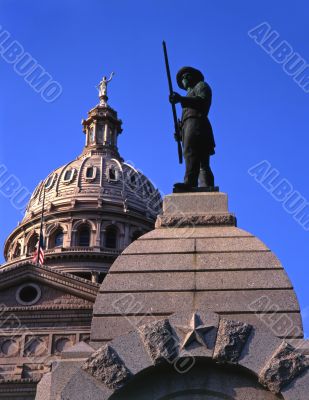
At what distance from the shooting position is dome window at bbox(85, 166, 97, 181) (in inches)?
2707

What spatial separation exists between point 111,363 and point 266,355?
3.92 feet

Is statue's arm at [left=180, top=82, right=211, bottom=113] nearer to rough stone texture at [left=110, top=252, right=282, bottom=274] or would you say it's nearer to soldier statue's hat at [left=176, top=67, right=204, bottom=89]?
soldier statue's hat at [left=176, top=67, right=204, bottom=89]

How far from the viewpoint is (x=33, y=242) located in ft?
210

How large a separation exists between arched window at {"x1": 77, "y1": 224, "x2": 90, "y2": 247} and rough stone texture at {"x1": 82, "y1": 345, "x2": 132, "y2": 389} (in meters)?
57.2

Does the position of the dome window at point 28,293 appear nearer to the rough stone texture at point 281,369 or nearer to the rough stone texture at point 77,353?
the rough stone texture at point 77,353

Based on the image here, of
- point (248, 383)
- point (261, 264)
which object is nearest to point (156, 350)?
point (248, 383)

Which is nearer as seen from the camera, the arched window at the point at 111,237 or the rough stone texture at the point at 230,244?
the rough stone texture at the point at 230,244

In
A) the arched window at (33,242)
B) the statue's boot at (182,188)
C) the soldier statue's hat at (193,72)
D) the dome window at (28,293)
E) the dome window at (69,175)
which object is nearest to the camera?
the statue's boot at (182,188)

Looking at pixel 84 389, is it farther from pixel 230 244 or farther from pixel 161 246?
pixel 230 244

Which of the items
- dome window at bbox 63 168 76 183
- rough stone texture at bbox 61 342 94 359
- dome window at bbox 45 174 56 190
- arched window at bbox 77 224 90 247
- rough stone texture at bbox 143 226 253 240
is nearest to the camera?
rough stone texture at bbox 61 342 94 359

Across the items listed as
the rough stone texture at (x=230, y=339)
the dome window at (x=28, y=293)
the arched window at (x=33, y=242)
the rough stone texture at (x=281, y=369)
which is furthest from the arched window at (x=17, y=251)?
the rough stone texture at (x=281, y=369)

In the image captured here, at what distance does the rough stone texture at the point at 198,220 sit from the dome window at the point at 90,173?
61334 millimetres

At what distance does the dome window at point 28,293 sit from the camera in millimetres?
44438

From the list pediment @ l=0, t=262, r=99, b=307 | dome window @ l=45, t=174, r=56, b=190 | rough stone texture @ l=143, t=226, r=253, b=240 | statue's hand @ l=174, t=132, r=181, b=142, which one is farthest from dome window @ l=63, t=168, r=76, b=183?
rough stone texture @ l=143, t=226, r=253, b=240
